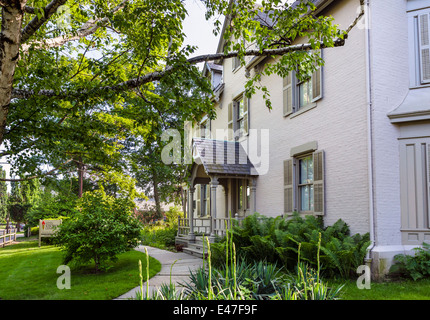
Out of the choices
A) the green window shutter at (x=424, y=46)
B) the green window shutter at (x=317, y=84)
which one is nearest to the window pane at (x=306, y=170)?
the green window shutter at (x=317, y=84)

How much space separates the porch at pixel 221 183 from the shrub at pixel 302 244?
2297mm

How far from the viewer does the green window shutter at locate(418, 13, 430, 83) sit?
8.38 meters

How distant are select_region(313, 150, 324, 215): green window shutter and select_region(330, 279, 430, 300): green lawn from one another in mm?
2580

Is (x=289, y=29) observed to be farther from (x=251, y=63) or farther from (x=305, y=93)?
(x=251, y=63)

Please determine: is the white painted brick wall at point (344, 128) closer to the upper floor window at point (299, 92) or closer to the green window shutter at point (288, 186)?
the upper floor window at point (299, 92)

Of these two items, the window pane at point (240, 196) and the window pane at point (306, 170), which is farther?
the window pane at point (240, 196)

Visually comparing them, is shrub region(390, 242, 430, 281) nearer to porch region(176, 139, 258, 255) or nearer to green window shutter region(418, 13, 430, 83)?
green window shutter region(418, 13, 430, 83)

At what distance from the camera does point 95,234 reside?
893cm

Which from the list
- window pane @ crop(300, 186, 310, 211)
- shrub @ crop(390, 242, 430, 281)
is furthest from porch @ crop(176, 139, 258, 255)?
shrub @ crop(390, 242, 430, 281)

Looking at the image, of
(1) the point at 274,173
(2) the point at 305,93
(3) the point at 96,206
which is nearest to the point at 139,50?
(3) the point at 96,206

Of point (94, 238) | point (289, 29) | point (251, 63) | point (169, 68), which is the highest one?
point (251, 63)

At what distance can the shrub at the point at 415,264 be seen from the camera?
723cm

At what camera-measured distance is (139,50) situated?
750 cm

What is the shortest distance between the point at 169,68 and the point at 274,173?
6.44 metres
